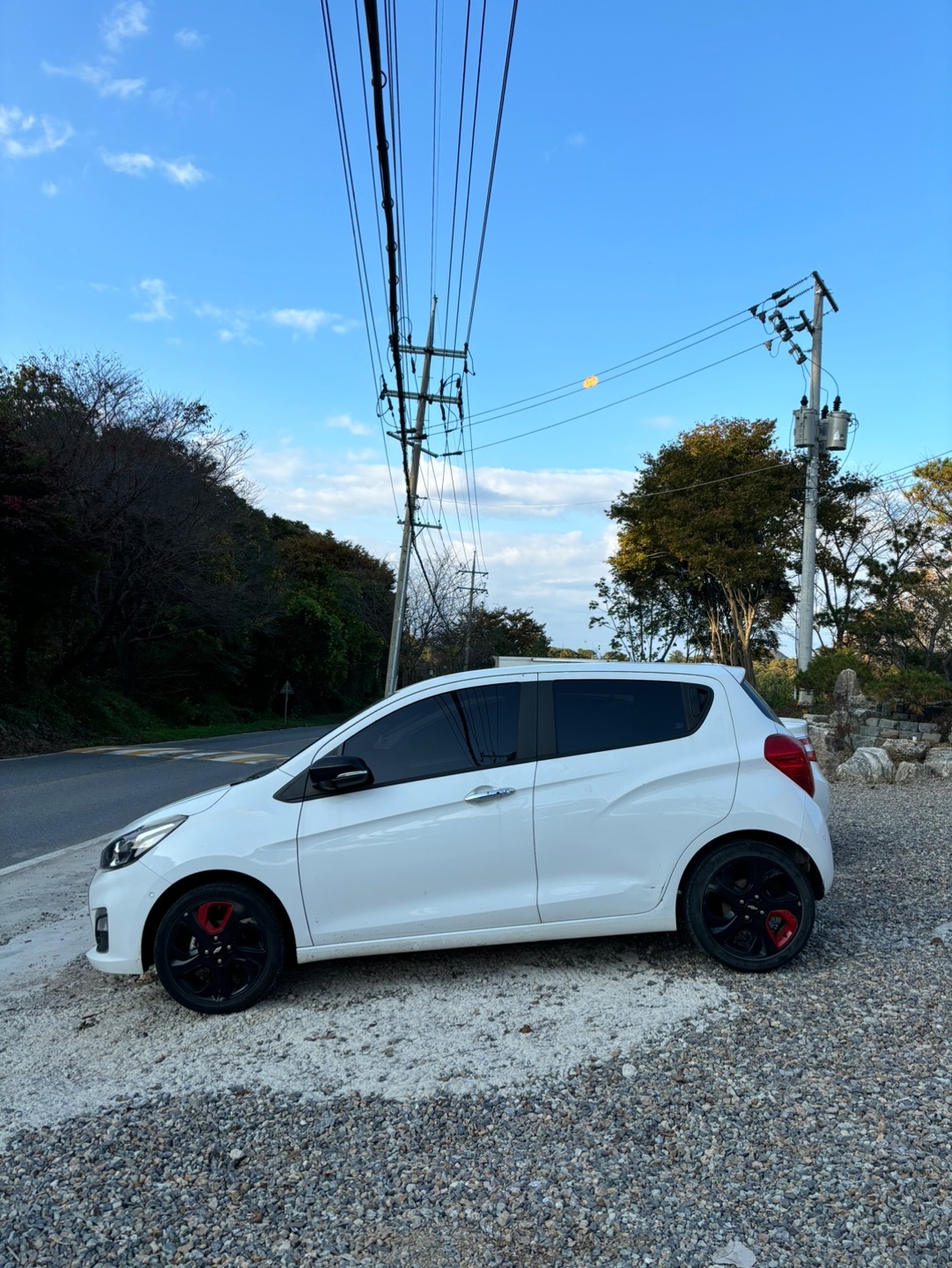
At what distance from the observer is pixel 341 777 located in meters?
4.38

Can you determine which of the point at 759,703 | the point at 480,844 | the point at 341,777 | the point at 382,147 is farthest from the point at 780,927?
the point at 382,147

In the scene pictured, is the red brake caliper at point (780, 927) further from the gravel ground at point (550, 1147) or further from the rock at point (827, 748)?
the rock at point (827, 748)

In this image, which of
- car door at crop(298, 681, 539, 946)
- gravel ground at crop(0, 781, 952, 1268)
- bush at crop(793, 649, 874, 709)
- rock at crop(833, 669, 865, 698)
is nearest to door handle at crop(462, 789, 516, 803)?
car door at crop(298, 681, 539, 946)

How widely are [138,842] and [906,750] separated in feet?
39.0

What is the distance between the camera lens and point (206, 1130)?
321 centimetres

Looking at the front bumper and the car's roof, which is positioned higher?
the car's roof

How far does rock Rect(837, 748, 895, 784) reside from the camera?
40.3 ft

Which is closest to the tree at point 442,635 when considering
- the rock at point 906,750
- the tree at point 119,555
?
the tree at point 119,555

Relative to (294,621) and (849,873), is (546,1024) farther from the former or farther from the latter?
(294,621)

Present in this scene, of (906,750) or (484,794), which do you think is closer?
(484,794)

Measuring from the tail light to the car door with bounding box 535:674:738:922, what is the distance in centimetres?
18

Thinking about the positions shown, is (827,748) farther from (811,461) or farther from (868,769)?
(811,461)

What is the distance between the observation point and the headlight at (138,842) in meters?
4.39

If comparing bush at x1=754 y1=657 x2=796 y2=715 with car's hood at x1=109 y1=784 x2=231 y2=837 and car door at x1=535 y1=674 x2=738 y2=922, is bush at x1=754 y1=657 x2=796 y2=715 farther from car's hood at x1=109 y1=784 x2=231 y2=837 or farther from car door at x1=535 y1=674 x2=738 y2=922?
car's hood at x1=109 y1=784 x2=231 y2=837
